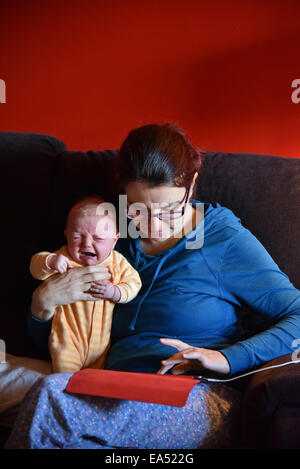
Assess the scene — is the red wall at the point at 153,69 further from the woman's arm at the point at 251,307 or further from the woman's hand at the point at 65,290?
the woman's hand at the point at 65,290

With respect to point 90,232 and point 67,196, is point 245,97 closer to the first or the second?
point 67,196

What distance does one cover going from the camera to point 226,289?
4.71 ft

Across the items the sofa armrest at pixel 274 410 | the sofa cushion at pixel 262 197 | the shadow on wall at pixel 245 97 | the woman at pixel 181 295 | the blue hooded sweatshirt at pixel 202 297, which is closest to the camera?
the sofa armrest at pixel 274 410

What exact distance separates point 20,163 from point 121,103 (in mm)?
866

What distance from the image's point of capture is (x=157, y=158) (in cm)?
138

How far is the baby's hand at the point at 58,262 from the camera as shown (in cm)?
144

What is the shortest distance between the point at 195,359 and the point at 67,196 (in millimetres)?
811

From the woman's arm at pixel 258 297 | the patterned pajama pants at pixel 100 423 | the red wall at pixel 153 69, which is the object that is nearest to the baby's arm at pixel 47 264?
the patterned pajama pants at pixel 100 423

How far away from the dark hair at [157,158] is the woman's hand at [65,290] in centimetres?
29

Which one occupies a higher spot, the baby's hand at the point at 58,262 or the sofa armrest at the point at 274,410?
the baby's hand at the point at 58,262

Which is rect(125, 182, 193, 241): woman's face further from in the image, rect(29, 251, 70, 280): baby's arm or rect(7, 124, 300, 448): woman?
rect(29, 251, 70, 280): baby's arm

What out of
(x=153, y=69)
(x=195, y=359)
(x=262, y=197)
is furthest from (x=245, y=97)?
(x=195, y=359)

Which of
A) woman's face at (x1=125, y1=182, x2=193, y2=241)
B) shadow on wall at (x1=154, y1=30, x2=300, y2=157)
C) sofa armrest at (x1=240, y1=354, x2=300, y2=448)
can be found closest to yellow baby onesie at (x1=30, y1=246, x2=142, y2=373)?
woman's face at (x1=125, y1=182, x2=193, y2=241)

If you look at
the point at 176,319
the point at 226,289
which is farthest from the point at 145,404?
the point at 226,289
